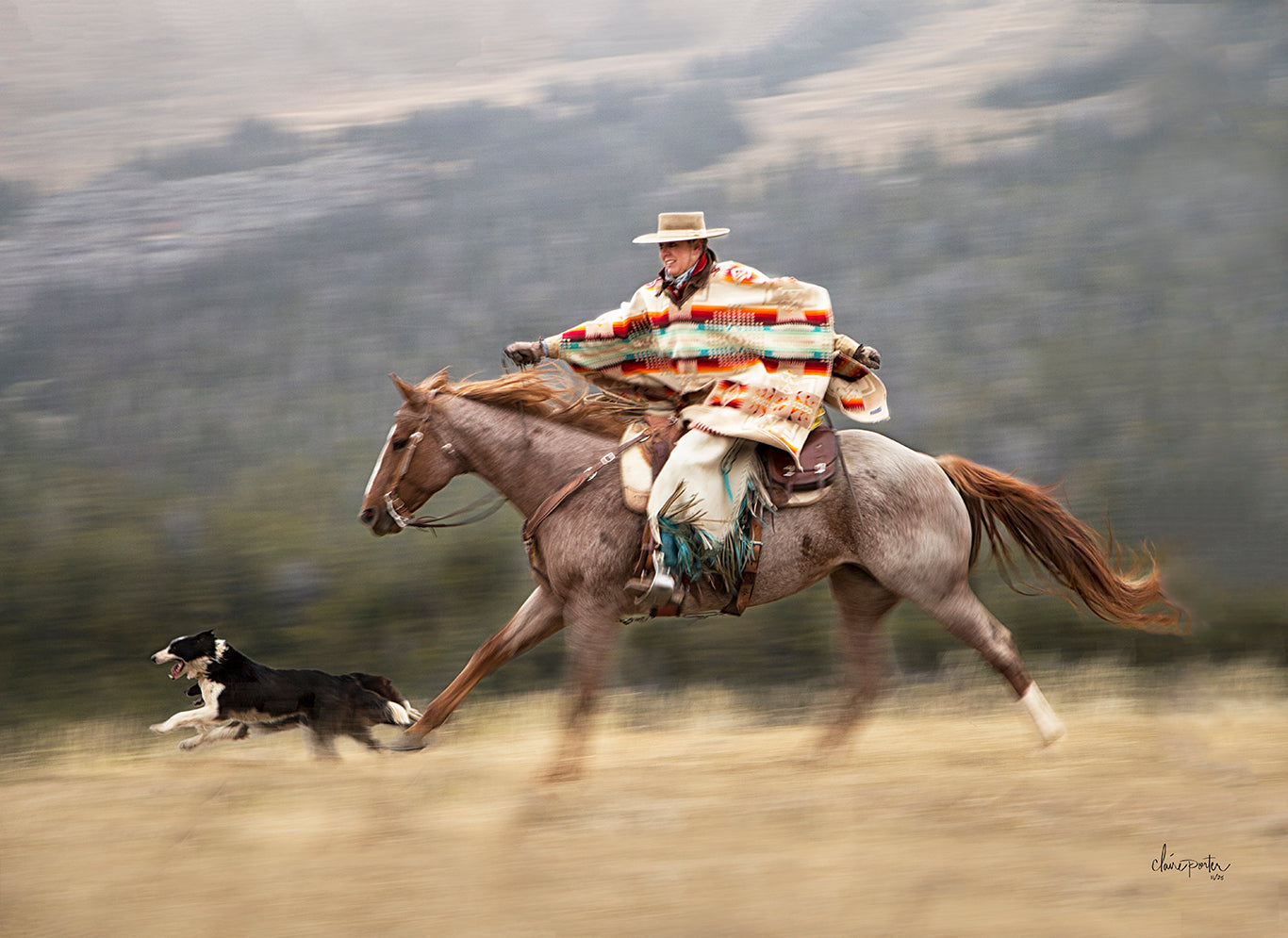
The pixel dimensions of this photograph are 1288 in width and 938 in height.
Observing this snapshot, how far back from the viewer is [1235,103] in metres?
7.96

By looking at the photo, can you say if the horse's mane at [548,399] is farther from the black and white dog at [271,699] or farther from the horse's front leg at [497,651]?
the black and white dog at [271,699]

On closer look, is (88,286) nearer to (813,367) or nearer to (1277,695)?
(813,367)

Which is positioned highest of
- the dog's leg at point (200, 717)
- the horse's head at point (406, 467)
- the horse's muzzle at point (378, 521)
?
the horse's head at point (406, 467)

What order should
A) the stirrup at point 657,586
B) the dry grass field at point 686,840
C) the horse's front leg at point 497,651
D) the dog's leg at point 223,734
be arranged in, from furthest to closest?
1. the dog's leg at point 223,734
2. the horse's front leg at point 497,651
3. the stirrup at point 657,586
4. the dry grass field at point 686,840

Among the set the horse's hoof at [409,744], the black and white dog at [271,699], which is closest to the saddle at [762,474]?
the horse's hoof at [409,744]

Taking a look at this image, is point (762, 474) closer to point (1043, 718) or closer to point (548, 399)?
point (548, 399)

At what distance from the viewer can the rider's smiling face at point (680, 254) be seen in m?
4.26

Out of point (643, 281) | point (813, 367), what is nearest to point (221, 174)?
point (643, 281)

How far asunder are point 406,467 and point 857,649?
2.02 metres

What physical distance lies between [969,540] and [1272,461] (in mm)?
3941

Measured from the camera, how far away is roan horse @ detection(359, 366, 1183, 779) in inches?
167

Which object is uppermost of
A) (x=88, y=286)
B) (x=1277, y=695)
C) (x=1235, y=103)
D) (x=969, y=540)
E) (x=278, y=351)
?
(x=1235, y=103)

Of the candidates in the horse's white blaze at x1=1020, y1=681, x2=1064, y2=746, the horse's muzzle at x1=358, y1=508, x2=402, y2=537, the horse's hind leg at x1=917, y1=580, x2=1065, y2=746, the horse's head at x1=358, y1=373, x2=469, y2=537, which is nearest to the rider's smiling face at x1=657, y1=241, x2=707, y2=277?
the horse's head at x1=358, y1=373, x2=469, y2=537
